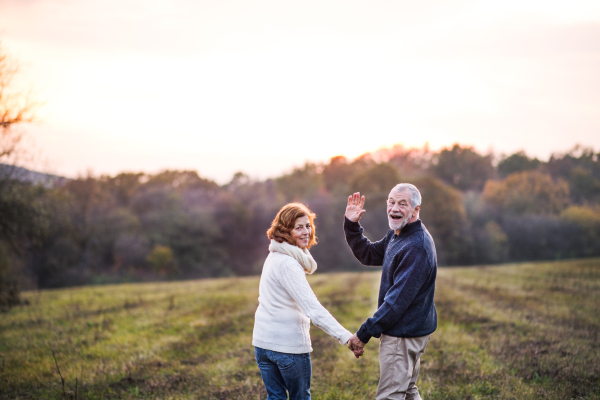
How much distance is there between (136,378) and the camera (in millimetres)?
6969

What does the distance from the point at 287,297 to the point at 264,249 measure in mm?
49141

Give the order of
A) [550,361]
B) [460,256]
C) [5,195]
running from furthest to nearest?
1. [460,256]
2. [5,195]
3. [550,361]

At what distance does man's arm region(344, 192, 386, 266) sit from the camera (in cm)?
535

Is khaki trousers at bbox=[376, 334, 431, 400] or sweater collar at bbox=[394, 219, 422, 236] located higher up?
sweater collar at bbox=[394, 219, 422, 236]

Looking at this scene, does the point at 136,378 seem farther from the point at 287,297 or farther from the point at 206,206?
the point at 206,206

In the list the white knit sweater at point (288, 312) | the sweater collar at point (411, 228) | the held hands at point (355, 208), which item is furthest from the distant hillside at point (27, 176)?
the sweater collar at point (411, 228)

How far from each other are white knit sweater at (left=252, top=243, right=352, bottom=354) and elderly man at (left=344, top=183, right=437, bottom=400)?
0.47 m

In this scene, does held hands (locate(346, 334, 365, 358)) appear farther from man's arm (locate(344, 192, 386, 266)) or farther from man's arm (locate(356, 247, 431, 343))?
man's arm (locate(344, 192, 386, 266))

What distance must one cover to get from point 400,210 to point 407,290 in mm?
831

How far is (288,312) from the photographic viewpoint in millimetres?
3986

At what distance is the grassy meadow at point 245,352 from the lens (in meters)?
6.32

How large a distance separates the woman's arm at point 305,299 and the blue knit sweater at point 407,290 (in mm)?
408

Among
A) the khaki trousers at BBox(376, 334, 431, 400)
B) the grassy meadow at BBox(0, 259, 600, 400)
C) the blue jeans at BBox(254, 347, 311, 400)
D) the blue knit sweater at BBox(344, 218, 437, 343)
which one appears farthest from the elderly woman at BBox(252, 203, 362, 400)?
the grassy meadow at BBox(0, 259, 600, 400)

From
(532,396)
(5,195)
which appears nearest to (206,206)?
(5,195)
